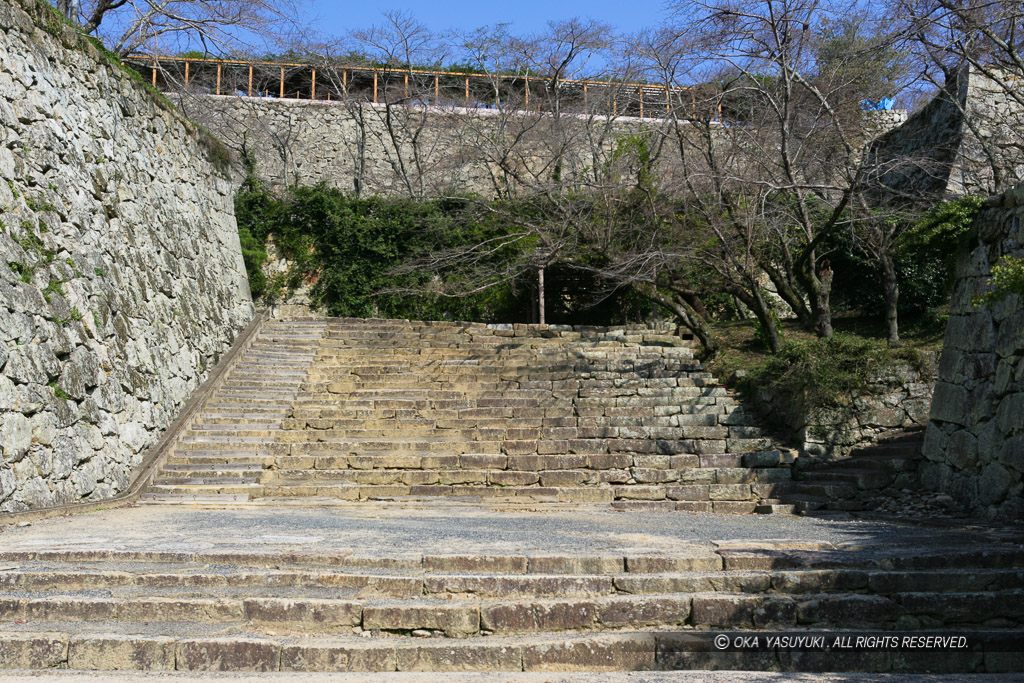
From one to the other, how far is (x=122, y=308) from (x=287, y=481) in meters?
3.06

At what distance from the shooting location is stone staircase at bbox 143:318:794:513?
959cm

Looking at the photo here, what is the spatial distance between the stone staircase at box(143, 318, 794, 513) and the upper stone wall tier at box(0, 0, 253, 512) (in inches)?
39.7

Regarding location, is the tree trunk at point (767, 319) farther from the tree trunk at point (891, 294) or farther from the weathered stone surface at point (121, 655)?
the weathered stone surface at point (121, 655)

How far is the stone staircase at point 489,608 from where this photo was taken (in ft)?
13.6

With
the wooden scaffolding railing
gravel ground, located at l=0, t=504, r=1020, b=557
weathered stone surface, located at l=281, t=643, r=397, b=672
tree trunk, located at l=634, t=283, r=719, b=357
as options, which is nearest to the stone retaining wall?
gravel ground, located at l=0, t=504, r=1020, b=557

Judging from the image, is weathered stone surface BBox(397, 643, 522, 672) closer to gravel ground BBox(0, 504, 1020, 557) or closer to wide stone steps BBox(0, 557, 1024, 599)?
wide stone steps BBox(0, 557, 1024, 599)

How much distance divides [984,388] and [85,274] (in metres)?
10.1

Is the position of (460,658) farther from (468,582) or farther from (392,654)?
(468,582)

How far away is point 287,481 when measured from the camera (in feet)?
31.8

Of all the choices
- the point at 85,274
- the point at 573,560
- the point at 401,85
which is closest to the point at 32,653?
the point at 573,560

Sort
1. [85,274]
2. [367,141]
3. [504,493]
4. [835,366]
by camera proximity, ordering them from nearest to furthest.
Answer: [85,274] < [504,493] < [835,366] < [367,141]

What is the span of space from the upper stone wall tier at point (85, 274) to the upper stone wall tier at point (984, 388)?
363 inches

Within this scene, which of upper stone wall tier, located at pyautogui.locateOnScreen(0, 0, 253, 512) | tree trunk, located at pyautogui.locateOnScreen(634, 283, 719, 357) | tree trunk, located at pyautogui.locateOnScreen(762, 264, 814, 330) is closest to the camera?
upper stone wall tier, located at pyautogui.locateOnScreen(0, 0, 253, 512)

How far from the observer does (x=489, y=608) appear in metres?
4.46
